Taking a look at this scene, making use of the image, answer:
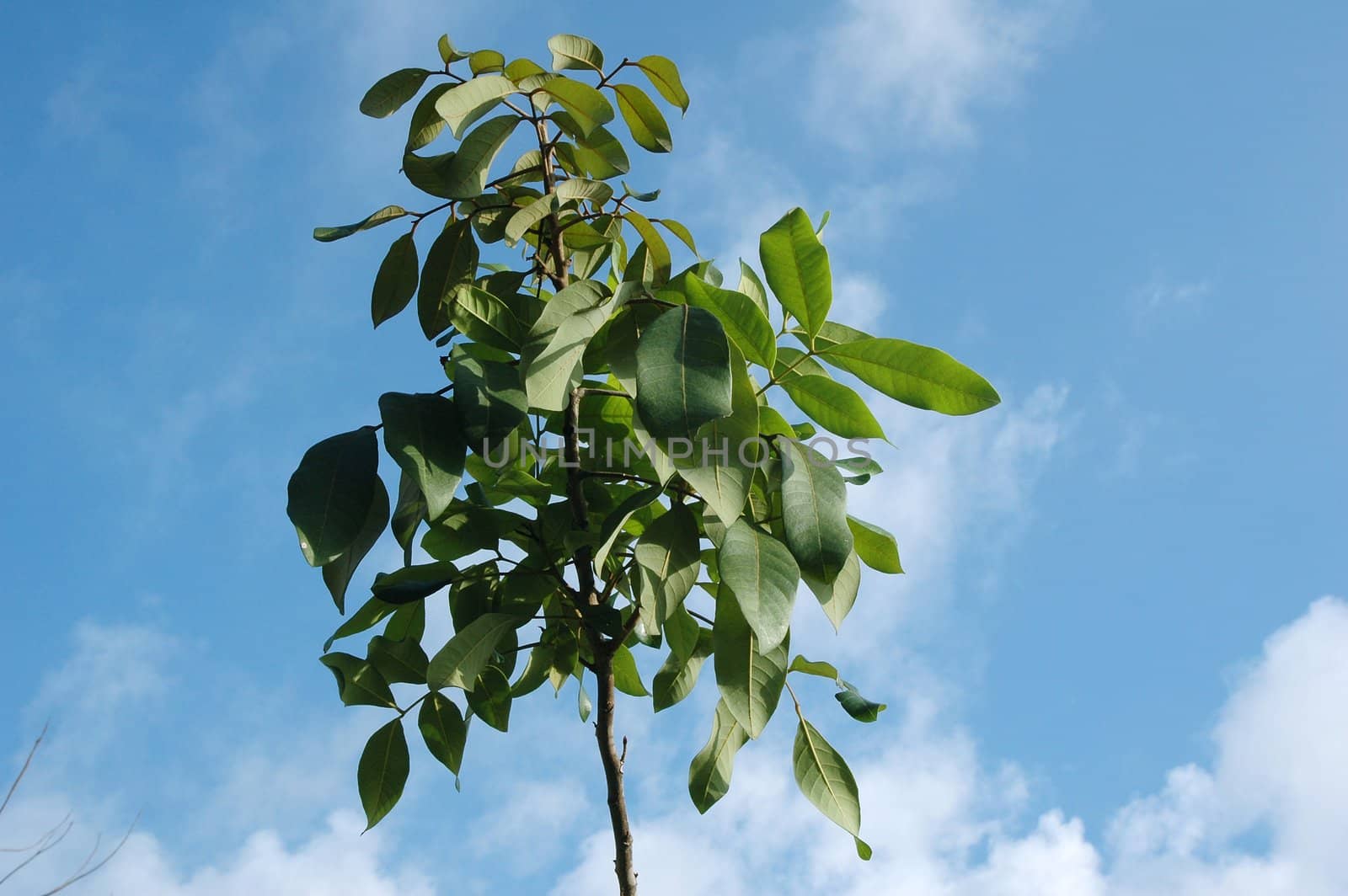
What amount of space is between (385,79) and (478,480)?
59cm

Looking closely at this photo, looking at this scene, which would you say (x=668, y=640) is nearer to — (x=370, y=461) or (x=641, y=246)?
(x=370, y=461)

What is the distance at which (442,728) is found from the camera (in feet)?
4.57

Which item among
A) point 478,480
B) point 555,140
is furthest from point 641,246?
point 478,480

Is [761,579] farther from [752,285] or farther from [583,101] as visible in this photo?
[583,101]

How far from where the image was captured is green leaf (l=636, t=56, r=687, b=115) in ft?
5.23

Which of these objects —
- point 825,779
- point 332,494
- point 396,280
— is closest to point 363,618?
point 332,494

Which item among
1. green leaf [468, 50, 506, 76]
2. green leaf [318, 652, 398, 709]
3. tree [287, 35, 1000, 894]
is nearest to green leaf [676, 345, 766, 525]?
tree [287, 35, 1000, 894]

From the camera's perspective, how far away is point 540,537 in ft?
4.64

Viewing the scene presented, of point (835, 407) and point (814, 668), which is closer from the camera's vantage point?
point (835, 407)

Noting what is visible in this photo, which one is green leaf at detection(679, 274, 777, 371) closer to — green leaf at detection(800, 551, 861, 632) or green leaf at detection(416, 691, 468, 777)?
green leaf at detection(800, 551, 861, 632)

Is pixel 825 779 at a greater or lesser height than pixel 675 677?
lesser

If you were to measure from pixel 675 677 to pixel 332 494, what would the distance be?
0.54 metres

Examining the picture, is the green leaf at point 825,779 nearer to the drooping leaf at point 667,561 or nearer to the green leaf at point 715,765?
the green leaf at point 715,765

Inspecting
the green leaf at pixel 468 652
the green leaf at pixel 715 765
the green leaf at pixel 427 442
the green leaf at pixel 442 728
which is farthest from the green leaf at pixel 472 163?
the green leaf at pixel 715 765
